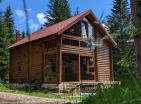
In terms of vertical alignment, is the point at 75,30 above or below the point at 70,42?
above

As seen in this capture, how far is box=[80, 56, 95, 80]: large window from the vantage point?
2709 cm

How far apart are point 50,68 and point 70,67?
152 cm

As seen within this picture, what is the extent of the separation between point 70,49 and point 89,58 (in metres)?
2.99

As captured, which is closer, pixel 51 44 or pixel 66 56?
pixel 51 44

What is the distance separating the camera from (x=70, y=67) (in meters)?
26.5

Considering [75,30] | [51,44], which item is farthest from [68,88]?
[75,30]

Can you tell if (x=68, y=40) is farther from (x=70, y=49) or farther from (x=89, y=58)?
(x=89, y=58)

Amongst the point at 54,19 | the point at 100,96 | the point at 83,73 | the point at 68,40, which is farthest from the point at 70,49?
the point at 54,19

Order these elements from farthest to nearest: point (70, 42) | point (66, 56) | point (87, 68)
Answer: point (87, 68) < point (66, 56) < point (70, 42)

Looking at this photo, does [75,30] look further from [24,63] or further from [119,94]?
[119,94]

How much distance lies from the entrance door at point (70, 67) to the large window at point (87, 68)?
28.1 inches

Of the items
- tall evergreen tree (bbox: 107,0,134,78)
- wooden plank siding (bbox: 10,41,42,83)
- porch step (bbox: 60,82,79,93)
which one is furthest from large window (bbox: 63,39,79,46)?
tall evergreen tree (bbox: 107,0,134,78)

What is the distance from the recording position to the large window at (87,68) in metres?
27.1

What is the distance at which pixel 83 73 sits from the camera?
2692 cm
